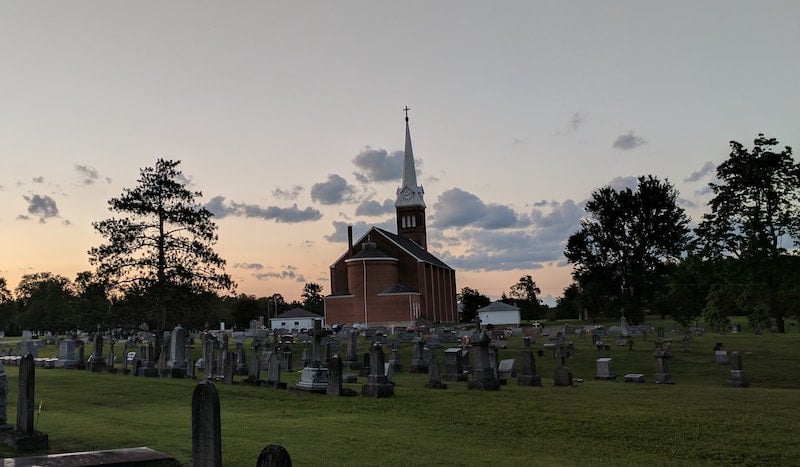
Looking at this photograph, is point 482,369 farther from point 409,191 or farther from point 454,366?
point 409,191

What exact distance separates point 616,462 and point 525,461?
124 cm

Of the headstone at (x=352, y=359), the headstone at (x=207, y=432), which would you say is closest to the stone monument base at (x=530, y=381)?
the headstone at (x=352, y=359)

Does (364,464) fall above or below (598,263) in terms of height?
below

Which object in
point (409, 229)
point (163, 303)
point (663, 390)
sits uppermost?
point (409, 229)

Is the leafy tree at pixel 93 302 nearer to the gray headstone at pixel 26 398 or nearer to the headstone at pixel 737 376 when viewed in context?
the gray headstone at pixel 26 398

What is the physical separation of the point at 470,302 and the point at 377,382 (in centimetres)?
9401

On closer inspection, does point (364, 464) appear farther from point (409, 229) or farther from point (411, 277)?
point (409, 229)

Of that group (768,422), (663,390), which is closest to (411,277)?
(663,390)

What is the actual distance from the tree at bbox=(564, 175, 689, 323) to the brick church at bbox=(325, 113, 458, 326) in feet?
83.8

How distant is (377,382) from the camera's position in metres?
15.1

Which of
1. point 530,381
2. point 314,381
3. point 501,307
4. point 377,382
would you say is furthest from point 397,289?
point 377,382

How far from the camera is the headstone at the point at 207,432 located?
6.23 meters

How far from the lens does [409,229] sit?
9475 cm

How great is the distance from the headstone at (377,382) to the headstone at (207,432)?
8777 millimetres
